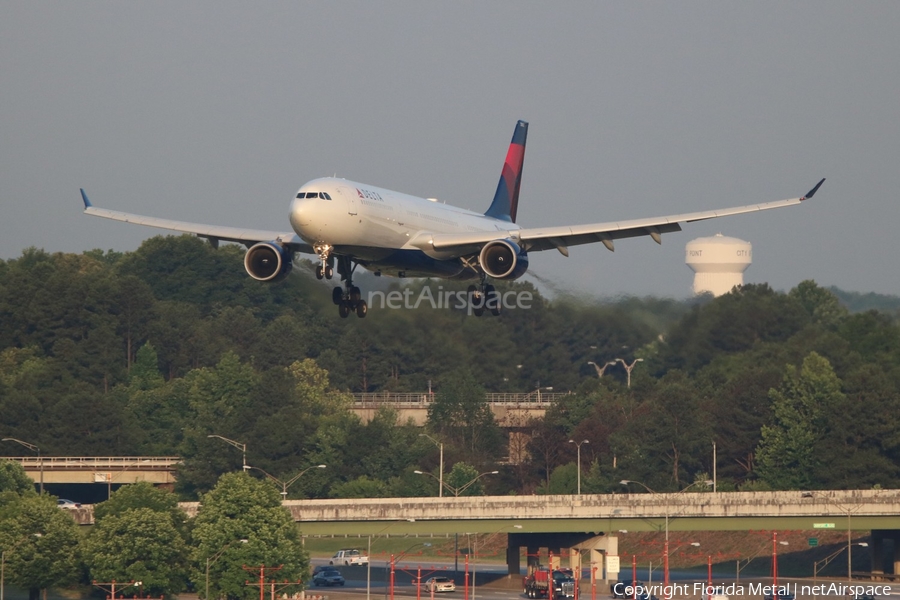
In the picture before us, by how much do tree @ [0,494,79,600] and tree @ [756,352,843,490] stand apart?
196 feet

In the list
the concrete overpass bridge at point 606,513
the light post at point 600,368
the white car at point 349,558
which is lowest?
the white car at point 349,558

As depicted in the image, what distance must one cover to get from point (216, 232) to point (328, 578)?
A: 121 ft

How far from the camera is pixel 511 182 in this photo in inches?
3617

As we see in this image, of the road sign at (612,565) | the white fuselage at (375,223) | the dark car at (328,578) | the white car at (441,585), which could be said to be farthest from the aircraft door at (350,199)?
the dark car at (328,578)

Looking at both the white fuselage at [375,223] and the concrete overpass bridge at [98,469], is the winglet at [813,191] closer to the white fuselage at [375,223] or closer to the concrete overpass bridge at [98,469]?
the white fuselage at [375,223]

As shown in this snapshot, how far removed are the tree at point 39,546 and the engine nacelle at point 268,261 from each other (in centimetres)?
→ 2626

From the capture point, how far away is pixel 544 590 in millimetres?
94500

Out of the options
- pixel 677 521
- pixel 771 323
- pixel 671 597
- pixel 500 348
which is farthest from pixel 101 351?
pixel 671 597

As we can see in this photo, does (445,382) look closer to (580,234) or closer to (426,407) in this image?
(426,407)

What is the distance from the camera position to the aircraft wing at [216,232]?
236 feet

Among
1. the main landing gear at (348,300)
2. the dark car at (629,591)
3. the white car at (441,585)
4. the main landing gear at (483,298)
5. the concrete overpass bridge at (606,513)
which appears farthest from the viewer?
the concrete overpass bridge at (606,513)

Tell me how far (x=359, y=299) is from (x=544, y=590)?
2617 cm

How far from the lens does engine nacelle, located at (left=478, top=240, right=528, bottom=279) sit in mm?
71938

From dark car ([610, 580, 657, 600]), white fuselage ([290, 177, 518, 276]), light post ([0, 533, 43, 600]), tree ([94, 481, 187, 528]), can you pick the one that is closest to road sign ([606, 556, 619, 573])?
dark car ([610, 580, 657, 600])
